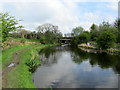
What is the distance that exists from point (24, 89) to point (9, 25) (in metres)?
8.94

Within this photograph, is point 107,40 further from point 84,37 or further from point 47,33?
point 47,33

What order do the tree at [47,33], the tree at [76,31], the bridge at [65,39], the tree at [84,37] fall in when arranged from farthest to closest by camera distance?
the tree at [76,31]
the bridge at [65,39]
the tree at [47,33]
the tree at [84,37]

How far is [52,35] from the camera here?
186ft

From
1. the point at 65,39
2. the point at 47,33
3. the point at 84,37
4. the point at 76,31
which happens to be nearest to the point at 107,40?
the point at 84,37

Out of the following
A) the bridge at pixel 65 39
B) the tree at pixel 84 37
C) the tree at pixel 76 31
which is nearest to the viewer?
the tree at pixel 84 37

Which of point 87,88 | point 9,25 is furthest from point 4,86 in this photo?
point 9,25

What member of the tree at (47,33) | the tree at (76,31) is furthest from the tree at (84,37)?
the tree at (76,31)

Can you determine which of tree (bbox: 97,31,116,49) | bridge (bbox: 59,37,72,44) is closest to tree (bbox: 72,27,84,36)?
bridge (bbox: 59,37,72,44)

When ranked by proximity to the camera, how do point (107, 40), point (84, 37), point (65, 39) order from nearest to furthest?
point (107, 40) → point (84, 37) → point (65, 39)

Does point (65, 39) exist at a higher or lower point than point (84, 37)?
lower

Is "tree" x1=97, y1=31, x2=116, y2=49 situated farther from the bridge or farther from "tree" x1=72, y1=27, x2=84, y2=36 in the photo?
"tree" x1=72, y1=27, x2=84, y2=36

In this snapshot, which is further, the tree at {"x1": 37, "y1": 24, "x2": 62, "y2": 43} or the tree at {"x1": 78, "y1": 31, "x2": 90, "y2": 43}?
the tree at {"x1": 37, "y1": 24, "x2": 62, "y2": 43}

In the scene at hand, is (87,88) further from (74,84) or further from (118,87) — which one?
(118,87)

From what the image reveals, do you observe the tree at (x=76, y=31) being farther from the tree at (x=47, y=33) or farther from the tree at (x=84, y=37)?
the tree at (x=84, y=37)
